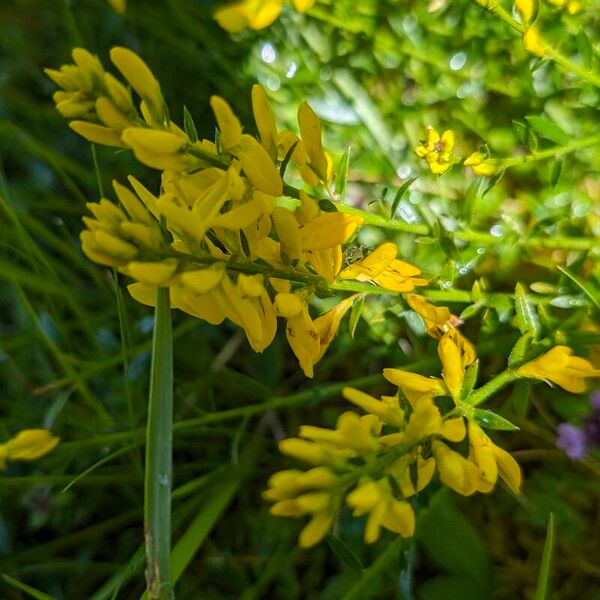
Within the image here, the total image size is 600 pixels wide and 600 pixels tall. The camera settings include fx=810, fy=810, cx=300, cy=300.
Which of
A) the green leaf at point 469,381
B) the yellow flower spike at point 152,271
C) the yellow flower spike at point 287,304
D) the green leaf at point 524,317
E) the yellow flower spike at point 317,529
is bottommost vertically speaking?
the green leaf at point 524,317

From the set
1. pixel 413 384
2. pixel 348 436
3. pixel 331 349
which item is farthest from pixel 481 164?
pixel 331 349

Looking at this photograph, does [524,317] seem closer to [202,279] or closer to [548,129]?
[548,129]

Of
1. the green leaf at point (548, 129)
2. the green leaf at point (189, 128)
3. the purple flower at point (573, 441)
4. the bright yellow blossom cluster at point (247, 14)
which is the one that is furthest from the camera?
the purple flower at point (573, 441)

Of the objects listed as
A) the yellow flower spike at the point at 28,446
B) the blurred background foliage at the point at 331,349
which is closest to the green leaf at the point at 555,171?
the blurred background foliage at the point at 331,349

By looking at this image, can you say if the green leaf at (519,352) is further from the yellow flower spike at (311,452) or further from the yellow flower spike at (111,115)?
the yellow flower spike at (111,115)

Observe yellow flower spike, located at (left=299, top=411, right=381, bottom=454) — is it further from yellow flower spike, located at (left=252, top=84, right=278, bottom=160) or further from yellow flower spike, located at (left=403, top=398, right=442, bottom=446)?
yellow flower spike, located at (left=252, top=84, right=278, bottom=160)

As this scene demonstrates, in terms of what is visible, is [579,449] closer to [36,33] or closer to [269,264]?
[269,264]
